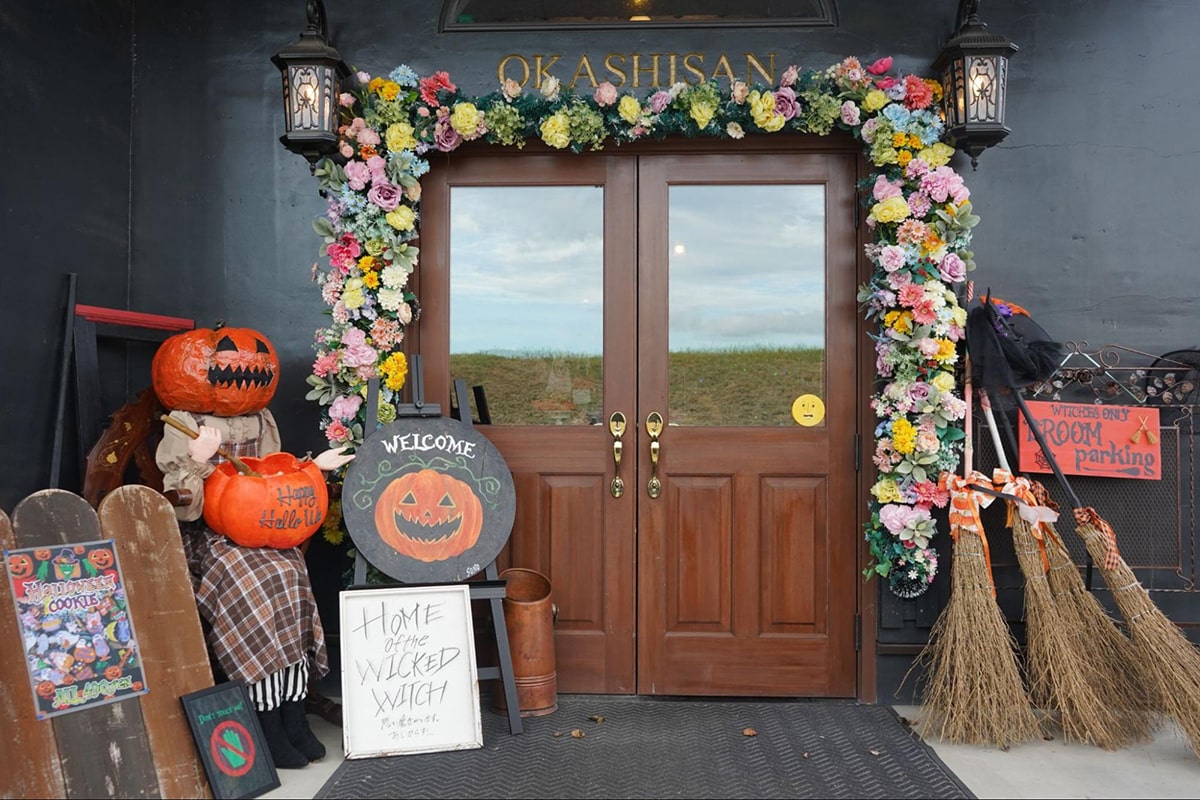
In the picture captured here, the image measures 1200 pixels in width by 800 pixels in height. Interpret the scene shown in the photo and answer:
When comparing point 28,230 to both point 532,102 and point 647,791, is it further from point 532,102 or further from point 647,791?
point 647,791

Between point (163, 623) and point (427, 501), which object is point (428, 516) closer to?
point (427, 501)

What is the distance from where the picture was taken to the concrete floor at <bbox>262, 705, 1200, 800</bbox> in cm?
292

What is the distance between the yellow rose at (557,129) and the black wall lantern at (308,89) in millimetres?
Answer: 822

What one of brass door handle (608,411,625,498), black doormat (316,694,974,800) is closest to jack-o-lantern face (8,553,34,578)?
black doormat (316,694,974,800)

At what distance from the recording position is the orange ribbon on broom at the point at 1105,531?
10.8 feet

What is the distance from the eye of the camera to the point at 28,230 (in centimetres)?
325

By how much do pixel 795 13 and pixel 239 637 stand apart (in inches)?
125

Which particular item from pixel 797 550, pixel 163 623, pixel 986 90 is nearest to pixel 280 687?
pixel 163 623

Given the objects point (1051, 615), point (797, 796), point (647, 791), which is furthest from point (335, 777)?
Result: point (1051, 615)

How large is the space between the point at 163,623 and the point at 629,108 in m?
2.48

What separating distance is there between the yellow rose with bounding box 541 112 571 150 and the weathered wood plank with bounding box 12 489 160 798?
212 centimetres

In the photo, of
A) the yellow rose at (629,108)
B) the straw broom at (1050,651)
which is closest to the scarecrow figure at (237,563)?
the yellow rose at (629,108)

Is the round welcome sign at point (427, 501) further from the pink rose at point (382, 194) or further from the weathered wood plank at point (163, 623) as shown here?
the pink rose at point (382, 194)

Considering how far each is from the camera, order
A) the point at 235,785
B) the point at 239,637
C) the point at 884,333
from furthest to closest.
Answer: the point at 884,333 → the point at 239,637 → the point at 235,785
